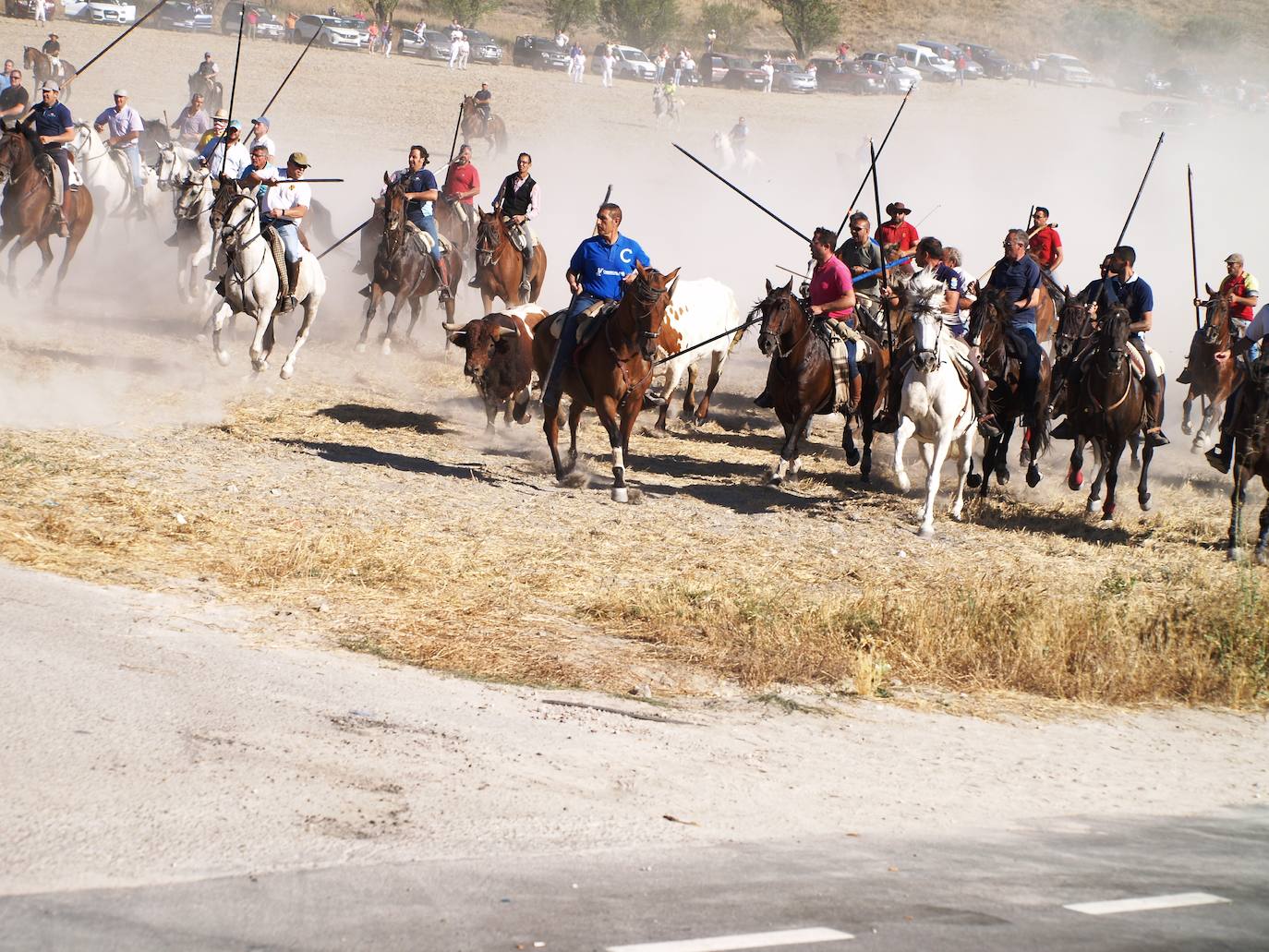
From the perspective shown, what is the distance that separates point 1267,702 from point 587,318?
6.80 metres

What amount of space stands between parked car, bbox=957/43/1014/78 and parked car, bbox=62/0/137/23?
132 ft

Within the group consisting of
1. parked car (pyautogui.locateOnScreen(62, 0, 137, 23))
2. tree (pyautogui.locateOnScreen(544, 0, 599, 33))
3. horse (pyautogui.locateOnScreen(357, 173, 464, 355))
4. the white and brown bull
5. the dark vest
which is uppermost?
tree (pyautogui.locateOnScreen(544, 0, 599, 33))

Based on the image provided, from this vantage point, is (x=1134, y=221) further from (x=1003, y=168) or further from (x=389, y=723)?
(x=389, y=723)

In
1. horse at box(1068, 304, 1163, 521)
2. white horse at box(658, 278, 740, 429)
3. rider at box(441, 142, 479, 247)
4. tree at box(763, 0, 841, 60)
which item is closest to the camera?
horse at box(1068, 304, 1163, 521)

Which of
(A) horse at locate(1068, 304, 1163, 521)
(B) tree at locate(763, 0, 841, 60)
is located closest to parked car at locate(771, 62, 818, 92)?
(B) tree at locate(763, 0, 841, 60)

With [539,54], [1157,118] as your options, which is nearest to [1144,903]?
[539,54]

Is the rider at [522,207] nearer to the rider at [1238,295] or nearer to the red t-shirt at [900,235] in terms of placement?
the red t-shirt at [900,235]

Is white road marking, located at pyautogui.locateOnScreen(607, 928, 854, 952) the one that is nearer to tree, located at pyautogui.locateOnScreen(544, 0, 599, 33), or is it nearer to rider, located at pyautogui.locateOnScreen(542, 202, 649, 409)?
rider, located at pyautogui.locateOnScreen(542, 202, 649, 409)

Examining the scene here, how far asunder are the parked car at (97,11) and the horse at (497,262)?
39.9 metres

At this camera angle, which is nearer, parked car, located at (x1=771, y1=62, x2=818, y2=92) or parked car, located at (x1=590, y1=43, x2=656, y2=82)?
parked car, located at (x1=590, y1=43, x2=656, y2=82)

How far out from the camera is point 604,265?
14281mm

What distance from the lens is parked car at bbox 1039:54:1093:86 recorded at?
77.4m

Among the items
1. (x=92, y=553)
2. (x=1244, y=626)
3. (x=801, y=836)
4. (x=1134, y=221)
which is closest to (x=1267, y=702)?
(x=1244, y=626)

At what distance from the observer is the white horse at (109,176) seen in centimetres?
2541
